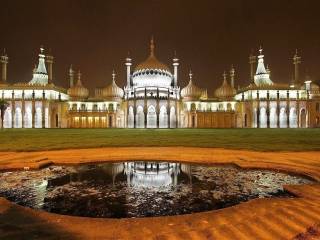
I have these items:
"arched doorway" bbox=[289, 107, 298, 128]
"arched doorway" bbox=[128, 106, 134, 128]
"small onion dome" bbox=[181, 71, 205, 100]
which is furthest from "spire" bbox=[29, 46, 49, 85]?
"arched doorway" bbox=[289, 107, 298, 128]

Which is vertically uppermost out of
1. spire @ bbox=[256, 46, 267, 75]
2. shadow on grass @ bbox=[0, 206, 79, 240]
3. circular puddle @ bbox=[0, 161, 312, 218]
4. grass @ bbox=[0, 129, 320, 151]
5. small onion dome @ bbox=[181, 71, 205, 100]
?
spire @ bbox=[256, 46, 267, 75]

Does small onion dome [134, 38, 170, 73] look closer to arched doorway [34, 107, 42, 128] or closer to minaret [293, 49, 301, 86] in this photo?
arched doorway [34, 107, 42, 128]

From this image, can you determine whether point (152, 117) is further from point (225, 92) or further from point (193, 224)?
point (193, 224)

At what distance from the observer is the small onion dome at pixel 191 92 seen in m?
81.1

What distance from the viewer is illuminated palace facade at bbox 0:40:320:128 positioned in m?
70.1

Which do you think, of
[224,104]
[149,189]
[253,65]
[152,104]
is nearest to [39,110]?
[152,104]

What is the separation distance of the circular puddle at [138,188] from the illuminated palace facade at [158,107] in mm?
55806

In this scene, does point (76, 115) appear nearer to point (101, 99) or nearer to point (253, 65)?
point (101, 99)

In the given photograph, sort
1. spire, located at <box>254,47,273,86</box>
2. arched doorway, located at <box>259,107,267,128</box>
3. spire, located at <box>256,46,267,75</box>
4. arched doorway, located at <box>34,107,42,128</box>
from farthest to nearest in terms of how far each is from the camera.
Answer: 1. spire, located at <box>256,46,267,75</box>
2. spire, located at <box>254,47,273,86</box>
3. arched doorway, located at <box>259,107,267,128</box>
4. arched doorway, located at <box>34,107,42,128</box>

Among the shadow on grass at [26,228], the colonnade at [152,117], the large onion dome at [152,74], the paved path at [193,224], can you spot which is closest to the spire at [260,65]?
the large onion dome at [152,74]

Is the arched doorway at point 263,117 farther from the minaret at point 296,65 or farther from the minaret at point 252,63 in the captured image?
the minaret at point 296,65

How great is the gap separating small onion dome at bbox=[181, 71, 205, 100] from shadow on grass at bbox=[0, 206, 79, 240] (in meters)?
76.2

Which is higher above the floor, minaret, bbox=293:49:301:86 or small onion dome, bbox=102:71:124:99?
minaret, bbox=293:49:301:86

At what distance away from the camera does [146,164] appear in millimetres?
13523
